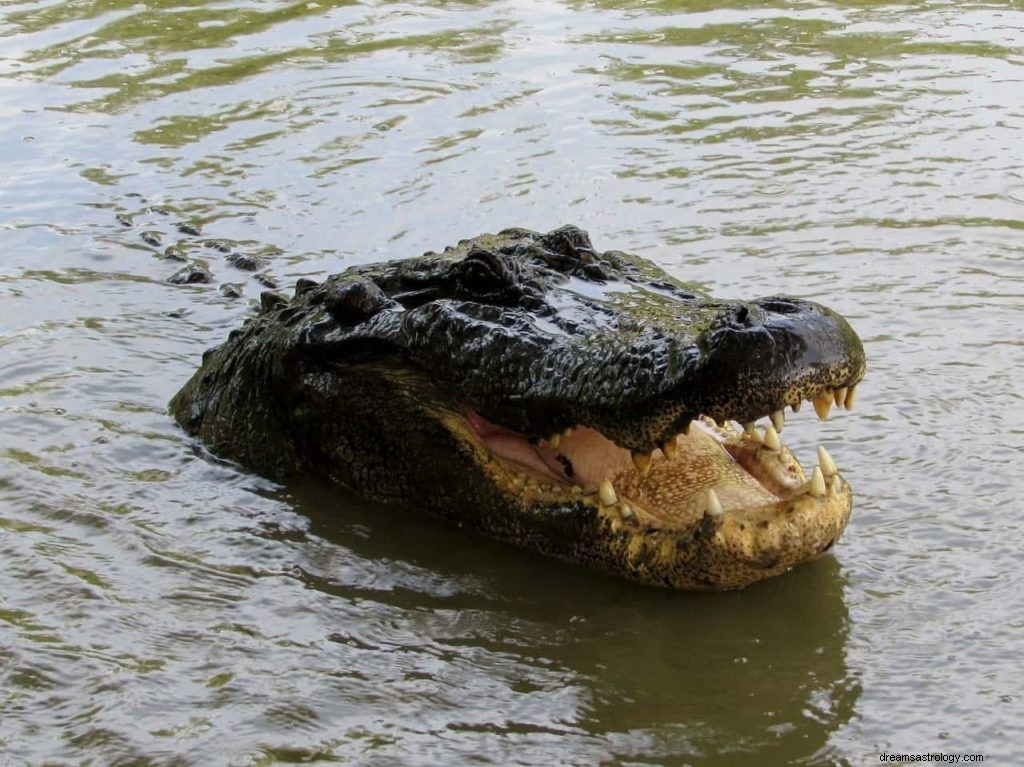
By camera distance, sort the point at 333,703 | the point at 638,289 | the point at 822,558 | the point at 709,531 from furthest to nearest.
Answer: the point at 638,289 < the point at 822,558 < the point at 709,531 < the point at 333,703

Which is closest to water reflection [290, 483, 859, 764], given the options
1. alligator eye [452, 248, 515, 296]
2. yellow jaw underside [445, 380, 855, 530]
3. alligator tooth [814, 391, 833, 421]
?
yellow jaw underside [445, 380, 855, 530]

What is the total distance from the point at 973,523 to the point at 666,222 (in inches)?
161

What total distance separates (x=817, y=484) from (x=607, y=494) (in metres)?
0.74

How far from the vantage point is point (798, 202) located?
29.1 feet

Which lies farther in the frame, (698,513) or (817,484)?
(698,513)

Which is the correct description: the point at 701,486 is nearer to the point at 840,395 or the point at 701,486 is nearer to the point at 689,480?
the point at 689,480

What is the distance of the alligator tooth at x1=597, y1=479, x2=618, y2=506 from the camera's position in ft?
16.0

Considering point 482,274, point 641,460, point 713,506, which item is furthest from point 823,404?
point 482,274

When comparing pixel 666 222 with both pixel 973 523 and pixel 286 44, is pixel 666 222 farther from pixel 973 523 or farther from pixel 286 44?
pixel 286 44

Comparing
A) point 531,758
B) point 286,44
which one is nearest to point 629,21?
point 286,44

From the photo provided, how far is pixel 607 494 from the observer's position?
192 inches

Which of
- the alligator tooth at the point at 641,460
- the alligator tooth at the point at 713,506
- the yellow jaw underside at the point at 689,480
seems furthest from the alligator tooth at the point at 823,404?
the alligator tooth at the point at 641,460

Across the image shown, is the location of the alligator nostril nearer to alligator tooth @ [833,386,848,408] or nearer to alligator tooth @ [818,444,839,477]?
alligator tooth @ [833,386,848,408]

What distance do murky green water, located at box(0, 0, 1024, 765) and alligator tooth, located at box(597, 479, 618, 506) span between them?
30 cm
